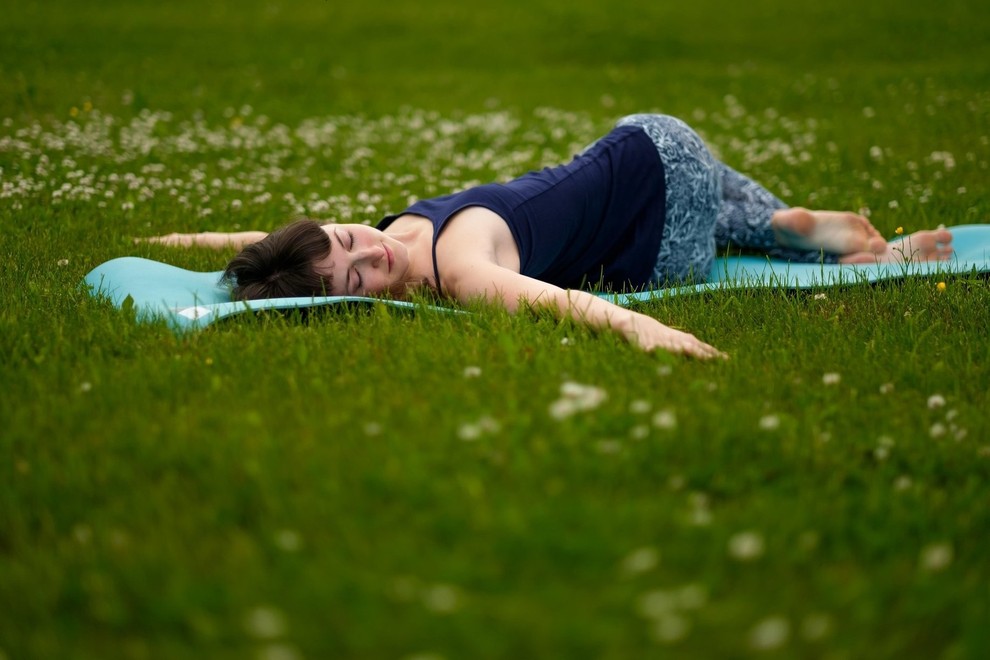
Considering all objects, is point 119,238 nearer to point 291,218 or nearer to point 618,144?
point 291,218

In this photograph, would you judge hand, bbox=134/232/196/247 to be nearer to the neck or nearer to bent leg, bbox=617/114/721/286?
the neck

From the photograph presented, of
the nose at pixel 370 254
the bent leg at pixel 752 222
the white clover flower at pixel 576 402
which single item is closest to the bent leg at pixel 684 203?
the bent leg at pixel 752 222

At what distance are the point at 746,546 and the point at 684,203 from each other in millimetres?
3508

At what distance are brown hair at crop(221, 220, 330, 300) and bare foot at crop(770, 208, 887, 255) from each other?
2.98 m

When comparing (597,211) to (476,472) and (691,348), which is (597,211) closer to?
(691,348)


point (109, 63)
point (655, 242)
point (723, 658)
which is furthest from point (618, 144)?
point (109, 63)

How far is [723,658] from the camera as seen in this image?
6.29 feet

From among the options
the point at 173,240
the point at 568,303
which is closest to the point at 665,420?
the point at 568,303

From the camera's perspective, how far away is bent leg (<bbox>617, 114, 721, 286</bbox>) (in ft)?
17.5

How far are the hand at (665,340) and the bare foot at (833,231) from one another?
2.23 m

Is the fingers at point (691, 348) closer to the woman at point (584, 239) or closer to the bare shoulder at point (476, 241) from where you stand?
the woman at point (584, 239)

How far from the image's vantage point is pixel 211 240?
572 cm

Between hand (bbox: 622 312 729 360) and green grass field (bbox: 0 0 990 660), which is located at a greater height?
hand (bbox: 622 312 729 360)

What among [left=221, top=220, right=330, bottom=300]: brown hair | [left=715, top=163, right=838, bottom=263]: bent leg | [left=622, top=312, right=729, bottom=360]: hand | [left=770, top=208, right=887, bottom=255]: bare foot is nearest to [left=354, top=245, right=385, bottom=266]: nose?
[left=221, top=220, right=330, bottom=300]: brown hair
